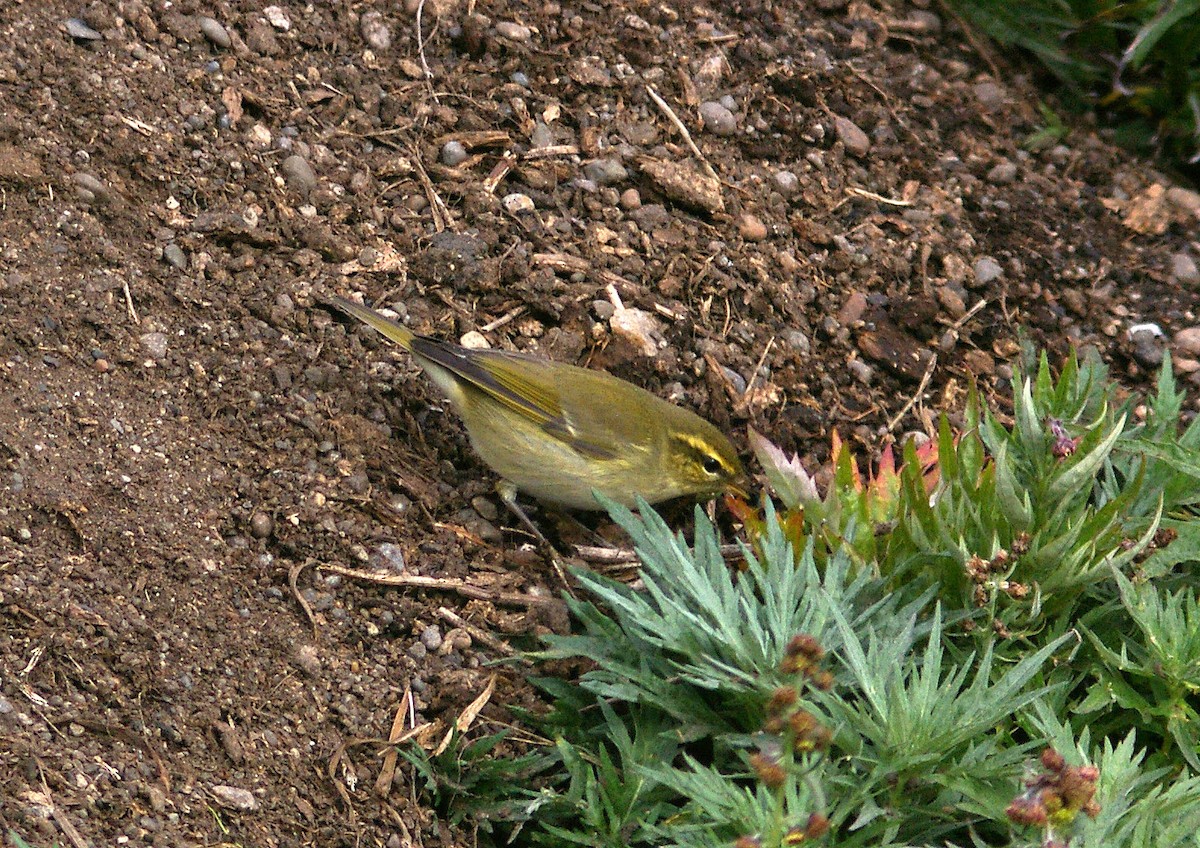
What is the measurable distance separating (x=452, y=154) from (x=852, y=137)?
1.96 meters

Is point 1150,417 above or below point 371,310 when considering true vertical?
above

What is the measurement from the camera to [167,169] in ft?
16.6

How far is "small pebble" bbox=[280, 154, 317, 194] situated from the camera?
17.2 feet

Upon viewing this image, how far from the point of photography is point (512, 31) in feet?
19.5

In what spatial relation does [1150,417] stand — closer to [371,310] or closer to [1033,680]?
[1033,680]

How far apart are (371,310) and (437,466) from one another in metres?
0.64

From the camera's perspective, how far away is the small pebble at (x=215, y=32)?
5426mm

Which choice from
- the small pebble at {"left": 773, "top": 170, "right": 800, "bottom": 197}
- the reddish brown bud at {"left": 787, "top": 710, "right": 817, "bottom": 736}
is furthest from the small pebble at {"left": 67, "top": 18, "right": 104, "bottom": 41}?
the reddish brown bud at {"left": 787, "top": 710, "right": 817, "bottom": 736}

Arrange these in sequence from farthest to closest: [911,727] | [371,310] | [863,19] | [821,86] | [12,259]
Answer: [863,19] → [821,86] → [371,310] → [12,259] → [911,727]

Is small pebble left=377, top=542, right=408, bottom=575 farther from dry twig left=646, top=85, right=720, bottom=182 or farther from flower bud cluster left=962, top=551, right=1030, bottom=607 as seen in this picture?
dry twig left=646, top=85, right=720, bottom=182

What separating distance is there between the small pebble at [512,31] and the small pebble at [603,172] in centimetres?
71

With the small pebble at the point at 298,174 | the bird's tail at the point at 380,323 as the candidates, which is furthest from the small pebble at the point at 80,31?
the bird's tail at the point at 380,323

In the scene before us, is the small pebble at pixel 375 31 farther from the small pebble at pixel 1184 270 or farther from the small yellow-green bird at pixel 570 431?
the small pebble at pixel 1184 270

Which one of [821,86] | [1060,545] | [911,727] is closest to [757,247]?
[821,86]
